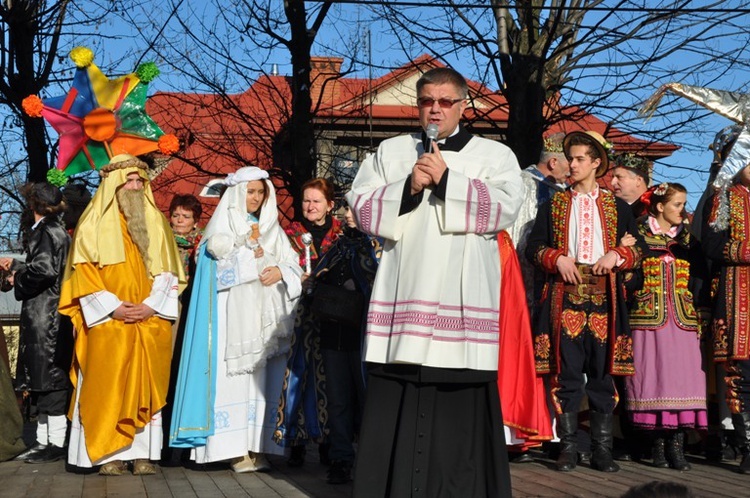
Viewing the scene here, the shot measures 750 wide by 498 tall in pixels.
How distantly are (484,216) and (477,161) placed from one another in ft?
1.30

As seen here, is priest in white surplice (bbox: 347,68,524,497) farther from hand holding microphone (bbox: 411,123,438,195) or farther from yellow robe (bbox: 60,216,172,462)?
yellow robe (bbox: 60,216,172,462)

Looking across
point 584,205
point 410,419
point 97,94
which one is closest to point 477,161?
point 410,419

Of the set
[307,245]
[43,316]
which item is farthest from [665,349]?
[43,316]

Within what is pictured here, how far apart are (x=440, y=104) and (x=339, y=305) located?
1.75 metres

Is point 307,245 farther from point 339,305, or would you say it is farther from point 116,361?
point 116,361

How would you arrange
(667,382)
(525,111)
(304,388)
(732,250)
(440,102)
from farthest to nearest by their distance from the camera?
(525,111) → (667,382) → (732,250) → (304,388) → (440,102)

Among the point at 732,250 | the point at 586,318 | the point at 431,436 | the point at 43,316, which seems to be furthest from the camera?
the point at 43,316

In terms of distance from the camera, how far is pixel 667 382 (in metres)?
7.65

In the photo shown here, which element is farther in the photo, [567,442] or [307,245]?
[307,245]

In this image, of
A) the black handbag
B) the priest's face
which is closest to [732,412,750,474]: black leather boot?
the black handbag

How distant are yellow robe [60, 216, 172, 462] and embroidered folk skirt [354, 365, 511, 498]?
2.58 metres

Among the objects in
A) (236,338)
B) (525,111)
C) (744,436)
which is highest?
(525,111)

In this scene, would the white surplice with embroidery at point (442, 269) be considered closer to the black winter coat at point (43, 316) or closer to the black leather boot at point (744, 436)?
the black leather boot at point (744, 436)

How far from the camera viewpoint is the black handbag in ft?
22.2
